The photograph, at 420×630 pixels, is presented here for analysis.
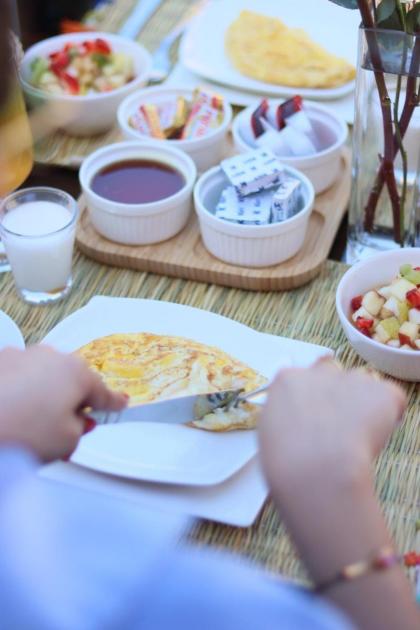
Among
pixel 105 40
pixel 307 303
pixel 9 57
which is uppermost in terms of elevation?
pixel 9 57

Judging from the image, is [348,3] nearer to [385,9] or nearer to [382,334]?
[385,9]

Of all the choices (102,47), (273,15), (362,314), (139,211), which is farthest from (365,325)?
(273,15)

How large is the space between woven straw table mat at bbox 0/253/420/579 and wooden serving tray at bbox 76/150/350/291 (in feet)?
0.05

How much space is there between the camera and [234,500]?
986 mm

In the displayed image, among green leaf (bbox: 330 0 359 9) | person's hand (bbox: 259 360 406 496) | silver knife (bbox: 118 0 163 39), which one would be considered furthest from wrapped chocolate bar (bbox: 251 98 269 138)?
person's hand (bbox: 259 360 406 496)

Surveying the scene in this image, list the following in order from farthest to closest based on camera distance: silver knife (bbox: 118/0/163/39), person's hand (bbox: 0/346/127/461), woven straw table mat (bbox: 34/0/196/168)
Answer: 1. silver knife (bbox: 118/0/163/39)
2. woven straw table mat (bbox: 34/0/196/168)
3. person's hand (bbox: 0/346/127/461)

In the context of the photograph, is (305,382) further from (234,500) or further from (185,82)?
(185,82)

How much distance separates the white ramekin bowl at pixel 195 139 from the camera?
1.52 m

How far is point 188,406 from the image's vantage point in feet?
3.46

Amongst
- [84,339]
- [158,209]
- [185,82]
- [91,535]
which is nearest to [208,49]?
[185,82]

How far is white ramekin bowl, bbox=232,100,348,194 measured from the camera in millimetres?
1440

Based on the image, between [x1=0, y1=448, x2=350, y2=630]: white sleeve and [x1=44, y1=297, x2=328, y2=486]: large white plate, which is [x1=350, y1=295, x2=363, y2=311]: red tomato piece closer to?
[x1=44, y1=297, x2=328, y2=486]: large white plate

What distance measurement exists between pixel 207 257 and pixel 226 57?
637 millimetres

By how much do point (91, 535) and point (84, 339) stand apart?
631 millimetres
